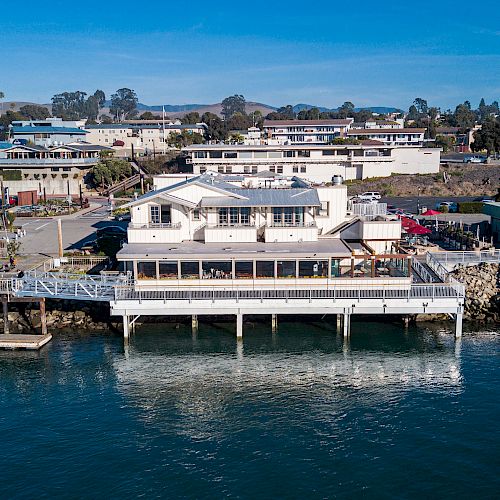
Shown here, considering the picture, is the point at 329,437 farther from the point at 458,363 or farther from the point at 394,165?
the point at 394,165

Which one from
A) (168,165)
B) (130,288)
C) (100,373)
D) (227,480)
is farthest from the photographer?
(168,165)

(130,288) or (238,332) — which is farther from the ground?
(130,288)

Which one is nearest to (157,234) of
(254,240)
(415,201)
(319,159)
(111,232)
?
(254,240)

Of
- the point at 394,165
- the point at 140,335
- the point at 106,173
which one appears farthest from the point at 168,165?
the point at 140,335

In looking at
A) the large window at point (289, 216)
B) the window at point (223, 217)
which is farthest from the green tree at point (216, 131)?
the large window at point (289, 216)

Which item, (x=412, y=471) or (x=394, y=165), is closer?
(x=412, y=471)

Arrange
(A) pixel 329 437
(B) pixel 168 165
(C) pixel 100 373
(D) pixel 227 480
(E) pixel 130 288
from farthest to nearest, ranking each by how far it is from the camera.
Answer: (B) pixel 168 165
(E) pixel 130 288
(C) pixel 100 373
(A) pixel 329 437
(D) pixel 227 480
